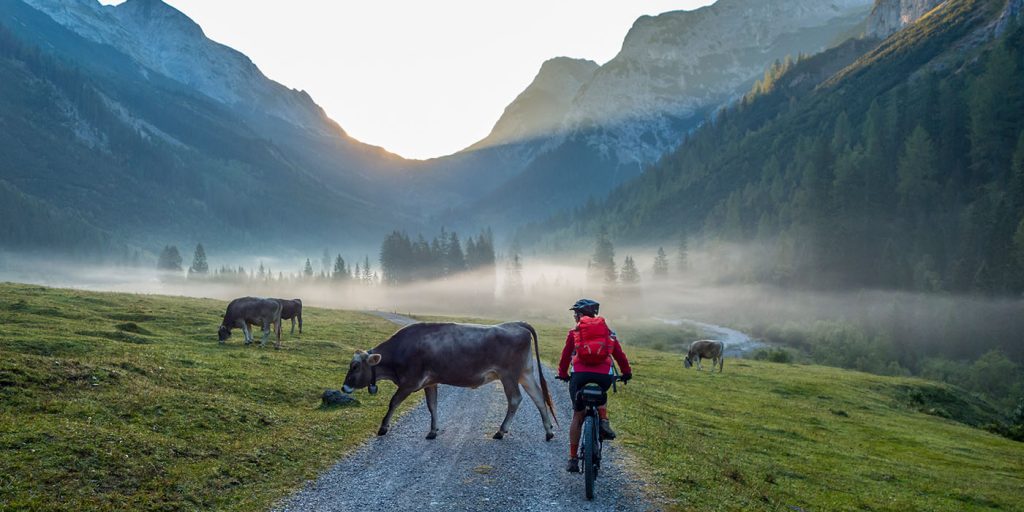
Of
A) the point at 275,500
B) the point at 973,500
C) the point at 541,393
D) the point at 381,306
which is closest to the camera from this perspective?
the point at 275,500

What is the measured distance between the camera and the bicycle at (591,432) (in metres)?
13.1

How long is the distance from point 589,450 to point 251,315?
35.2 m

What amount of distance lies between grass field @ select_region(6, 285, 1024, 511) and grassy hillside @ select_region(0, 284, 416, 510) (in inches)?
2.3

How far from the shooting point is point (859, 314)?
108438 mm

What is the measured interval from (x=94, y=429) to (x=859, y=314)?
12093cm

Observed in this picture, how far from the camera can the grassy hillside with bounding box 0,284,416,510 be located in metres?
12.7

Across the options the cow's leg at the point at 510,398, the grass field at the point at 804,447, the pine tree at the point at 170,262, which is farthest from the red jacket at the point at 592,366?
the pine tree at the point at 170,262

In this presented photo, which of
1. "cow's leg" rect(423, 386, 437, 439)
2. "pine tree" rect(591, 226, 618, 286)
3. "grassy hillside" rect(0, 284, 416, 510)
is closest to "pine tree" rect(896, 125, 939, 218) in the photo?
"pine tree" rect(591, 226, 618, 286)

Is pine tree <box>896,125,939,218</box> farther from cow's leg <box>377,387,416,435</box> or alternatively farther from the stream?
→ cow's leg <box>377,387,416,435</box>

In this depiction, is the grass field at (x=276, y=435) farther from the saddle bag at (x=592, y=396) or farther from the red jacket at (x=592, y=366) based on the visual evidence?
the red jacket at (x=592, y=366)

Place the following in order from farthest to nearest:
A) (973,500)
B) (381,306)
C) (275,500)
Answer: (381,306)
(973,500)
(275,500)

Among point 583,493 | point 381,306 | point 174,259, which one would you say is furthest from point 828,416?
point 174,259

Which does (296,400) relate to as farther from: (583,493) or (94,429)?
(583,493)

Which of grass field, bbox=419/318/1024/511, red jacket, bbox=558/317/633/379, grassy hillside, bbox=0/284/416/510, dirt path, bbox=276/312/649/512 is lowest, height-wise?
grass field, bbox=419/318/1024/511
